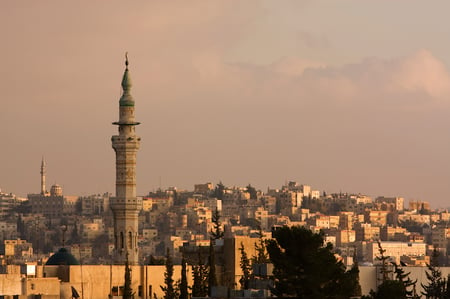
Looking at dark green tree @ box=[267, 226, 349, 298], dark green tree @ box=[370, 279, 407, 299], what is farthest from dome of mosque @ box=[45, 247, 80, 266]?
dark green tree @ box=[267, 226, 349, 298]

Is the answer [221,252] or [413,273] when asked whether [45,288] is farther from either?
[413,273]

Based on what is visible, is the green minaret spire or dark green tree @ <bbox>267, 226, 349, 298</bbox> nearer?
dark green tree @ <bbox>267, 226, 349, 298</bbox>

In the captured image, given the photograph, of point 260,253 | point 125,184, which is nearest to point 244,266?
point 260,253

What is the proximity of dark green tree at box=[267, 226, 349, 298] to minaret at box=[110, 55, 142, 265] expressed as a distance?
5654 centimetres

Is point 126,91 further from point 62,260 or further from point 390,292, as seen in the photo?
point 390,292

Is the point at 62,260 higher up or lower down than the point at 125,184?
lower down

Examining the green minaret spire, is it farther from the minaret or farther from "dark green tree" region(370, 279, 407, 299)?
"dark green tree" region(370, 279, 407, 299)

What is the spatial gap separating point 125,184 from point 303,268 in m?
60.7

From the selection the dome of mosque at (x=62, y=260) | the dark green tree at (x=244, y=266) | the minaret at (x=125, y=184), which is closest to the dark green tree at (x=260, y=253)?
the dark green tree at (x=244, y=266)

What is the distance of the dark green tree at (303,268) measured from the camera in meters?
44.1

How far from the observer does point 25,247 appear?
198 m

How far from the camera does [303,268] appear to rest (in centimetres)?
4438

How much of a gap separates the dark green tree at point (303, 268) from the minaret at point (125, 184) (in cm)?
5654

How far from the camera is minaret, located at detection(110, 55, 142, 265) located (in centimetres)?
10238
